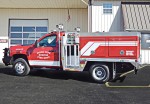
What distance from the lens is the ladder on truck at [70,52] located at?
42.4ft

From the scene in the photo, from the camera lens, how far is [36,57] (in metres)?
Answer: 14.0

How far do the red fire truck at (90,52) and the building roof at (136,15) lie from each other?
25.0 feet

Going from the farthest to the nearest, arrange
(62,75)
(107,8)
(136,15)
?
(107,8) → (136,15) → (62,75)

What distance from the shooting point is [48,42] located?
549 inches

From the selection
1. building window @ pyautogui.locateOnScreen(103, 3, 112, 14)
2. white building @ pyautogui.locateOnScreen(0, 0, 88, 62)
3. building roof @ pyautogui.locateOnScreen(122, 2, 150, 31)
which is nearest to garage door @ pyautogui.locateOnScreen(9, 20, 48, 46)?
white building @ pyautogui.locateOnScreen(0, 0, 88, 62)

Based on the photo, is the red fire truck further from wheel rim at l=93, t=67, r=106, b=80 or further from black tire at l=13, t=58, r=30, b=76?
black tire at l=13, t=58, r=30, b=76

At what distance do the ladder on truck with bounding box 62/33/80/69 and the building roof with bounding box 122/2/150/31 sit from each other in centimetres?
773

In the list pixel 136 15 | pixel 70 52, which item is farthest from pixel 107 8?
pixel 70 52

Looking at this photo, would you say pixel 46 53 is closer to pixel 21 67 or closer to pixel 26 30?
pixel 21 67

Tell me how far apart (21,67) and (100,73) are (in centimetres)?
400

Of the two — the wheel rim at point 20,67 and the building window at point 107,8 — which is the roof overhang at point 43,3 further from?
the wheel rim at point 20,67

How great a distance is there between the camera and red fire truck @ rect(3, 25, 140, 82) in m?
12.3

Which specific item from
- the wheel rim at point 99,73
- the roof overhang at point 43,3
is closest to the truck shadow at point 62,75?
the wheel rim at point 99,73

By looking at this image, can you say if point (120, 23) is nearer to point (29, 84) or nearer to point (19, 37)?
point (19, 37)
